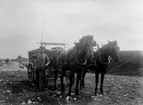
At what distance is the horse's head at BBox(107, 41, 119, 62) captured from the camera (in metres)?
11.0

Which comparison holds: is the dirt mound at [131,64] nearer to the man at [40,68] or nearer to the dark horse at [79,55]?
the man at [40,68]

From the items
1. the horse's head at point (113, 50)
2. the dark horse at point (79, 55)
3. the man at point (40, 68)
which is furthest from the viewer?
the man at point (40, 68)

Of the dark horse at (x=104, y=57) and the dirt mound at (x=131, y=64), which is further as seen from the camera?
the dirt mound at (x=131, y=64)

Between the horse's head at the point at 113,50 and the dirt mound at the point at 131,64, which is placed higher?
the horse's head at the point at 113,50

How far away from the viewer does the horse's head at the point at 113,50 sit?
1098 centimetres

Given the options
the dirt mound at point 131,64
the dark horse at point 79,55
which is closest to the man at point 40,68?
the dark horse at point 79,55

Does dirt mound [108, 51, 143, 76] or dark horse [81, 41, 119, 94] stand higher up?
dark horse [81, 41, 119, 94]

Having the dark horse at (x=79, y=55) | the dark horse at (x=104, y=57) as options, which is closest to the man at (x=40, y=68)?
the dark horse at (x=79, y=55)

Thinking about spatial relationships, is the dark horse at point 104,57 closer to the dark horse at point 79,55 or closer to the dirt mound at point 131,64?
the dark horse at point 79,55

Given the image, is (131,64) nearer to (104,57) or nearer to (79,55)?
(104,57)

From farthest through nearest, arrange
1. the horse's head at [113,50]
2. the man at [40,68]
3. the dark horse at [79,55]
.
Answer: the man at [40,68] < the horse's head at [113,50] < the dark horse at [79,55]

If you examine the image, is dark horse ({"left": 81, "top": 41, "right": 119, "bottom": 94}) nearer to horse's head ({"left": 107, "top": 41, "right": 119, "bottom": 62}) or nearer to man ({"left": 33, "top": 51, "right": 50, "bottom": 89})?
horse's head ({"left": 107, "top": 41, "right": 119, "bottom": 62})

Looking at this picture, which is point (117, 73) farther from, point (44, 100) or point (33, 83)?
point (44, 100)

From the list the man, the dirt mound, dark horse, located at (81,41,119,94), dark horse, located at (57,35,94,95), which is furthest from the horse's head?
the dirt mound
